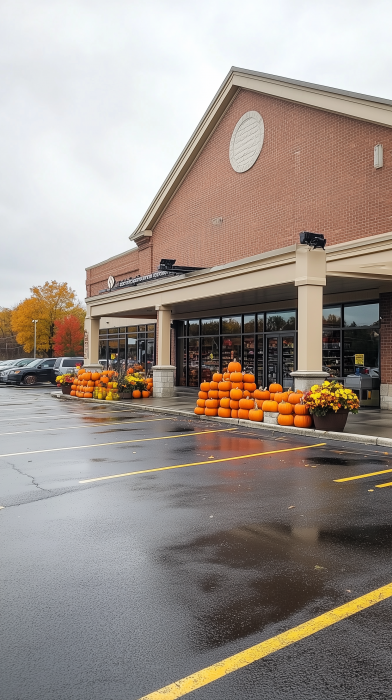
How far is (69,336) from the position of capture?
60.6m

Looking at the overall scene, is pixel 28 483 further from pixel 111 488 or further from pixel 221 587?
pixel 221 587

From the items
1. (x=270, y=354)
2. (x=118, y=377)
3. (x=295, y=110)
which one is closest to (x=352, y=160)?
(x=295, y=110)

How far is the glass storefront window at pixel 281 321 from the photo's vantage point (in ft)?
71.9

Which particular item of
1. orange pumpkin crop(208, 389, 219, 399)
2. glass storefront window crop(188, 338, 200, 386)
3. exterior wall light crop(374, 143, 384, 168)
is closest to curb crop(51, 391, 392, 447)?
orange pumpkin crop(208, 389, 219, 399)

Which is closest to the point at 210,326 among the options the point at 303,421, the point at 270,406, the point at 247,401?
the point at 247,401

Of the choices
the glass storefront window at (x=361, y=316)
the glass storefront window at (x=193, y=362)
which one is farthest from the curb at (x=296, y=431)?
the glass storefront window at (x=193, y=362)

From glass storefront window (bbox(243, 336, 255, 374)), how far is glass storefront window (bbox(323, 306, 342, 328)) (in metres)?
4.52

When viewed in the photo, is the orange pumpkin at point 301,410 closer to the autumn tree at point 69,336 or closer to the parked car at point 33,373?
the parked car at point 33,373

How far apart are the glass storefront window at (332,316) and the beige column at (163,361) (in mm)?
6118

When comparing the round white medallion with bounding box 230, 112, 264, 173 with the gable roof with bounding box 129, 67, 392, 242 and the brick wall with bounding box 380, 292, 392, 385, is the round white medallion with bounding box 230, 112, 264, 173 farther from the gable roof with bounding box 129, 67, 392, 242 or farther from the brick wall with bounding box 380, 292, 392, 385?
the brick wall with bounding box 380, 292, 392, 385

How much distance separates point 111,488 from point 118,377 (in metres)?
15.9

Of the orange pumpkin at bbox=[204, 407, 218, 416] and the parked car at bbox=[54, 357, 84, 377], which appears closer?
the orange pumpkin at bbox=[204, 407, 218, 416]

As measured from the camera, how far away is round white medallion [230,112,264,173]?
73.0 ft

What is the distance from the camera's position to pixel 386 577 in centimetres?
448
